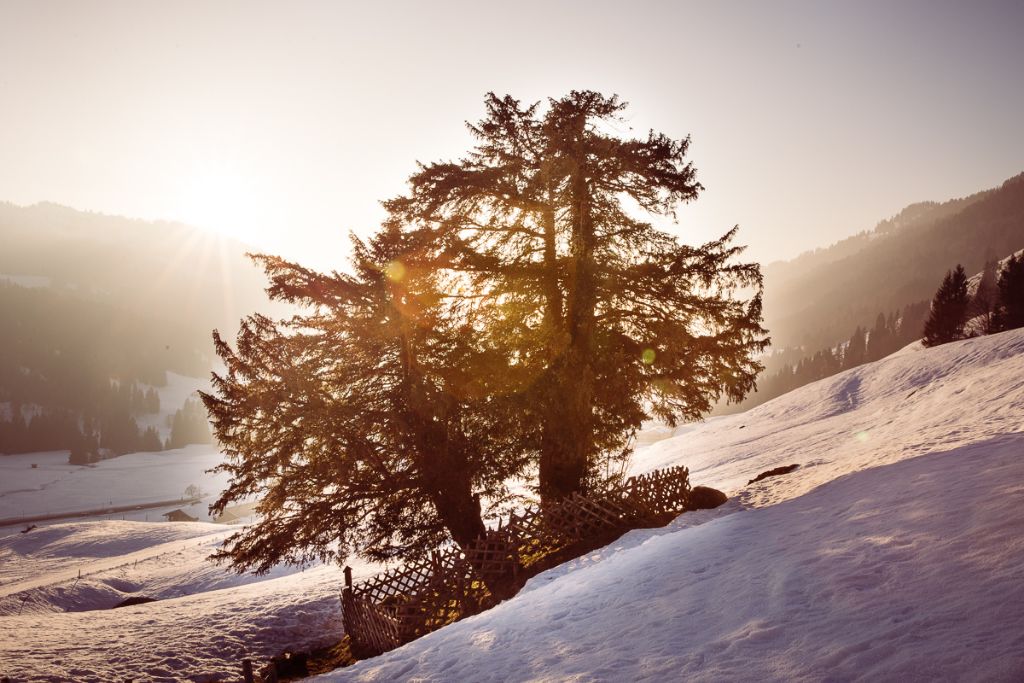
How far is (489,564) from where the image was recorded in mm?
12047

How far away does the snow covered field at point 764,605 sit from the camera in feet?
15.0

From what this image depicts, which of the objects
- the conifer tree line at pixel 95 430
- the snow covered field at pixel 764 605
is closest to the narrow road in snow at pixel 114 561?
the snow covered field at pixel 764 605

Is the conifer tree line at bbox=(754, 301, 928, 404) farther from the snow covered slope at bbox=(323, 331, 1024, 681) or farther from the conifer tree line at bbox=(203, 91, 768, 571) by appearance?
the snow covered slope at bbox=(323, 331, 1024, 681)

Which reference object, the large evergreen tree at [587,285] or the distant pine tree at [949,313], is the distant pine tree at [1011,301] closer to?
the distant pine tree at [949,313]

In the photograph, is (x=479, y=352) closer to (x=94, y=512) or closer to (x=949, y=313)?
(x=949, y=313)

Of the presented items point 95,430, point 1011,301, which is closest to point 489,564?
point 1011,301

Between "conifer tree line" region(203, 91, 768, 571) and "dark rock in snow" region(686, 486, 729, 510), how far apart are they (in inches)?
90.7

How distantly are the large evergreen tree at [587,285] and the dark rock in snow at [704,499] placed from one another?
2.14 m

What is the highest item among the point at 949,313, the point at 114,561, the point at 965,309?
the point at 949,313

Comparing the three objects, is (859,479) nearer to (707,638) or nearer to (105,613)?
(707,638)

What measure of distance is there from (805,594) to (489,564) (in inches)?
307

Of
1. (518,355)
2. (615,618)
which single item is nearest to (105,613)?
(518,355)

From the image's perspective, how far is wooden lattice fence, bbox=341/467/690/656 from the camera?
11.8 meters

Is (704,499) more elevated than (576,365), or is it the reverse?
(576,365)
